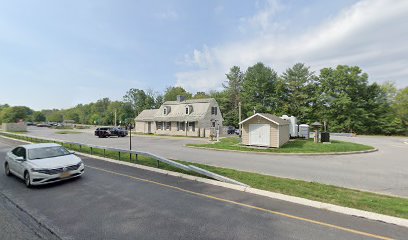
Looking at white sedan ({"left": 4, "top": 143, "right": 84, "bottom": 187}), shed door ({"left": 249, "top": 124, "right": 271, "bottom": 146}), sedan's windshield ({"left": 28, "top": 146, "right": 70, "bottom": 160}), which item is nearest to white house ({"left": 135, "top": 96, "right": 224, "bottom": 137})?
shed door ({"left": 249, "top": 124, "right": 271, "bottom": 146})

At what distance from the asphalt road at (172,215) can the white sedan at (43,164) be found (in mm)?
401

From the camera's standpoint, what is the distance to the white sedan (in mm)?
7895

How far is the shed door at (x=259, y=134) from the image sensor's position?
20.7 metres

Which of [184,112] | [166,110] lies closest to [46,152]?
[184,112]

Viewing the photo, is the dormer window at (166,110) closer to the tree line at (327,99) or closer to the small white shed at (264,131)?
the tree line at (327,99)

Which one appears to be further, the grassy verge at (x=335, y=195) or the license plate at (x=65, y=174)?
the license plate at (x=65, y=174)

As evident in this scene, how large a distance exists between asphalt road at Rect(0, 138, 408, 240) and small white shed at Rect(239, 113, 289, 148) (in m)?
13.6

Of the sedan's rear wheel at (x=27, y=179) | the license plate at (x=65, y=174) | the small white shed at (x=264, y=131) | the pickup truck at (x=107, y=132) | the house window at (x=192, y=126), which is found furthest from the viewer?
the house window at (x=192, y=126)

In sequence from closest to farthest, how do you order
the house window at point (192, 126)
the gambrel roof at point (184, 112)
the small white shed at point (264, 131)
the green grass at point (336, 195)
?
the green grass at point (336, 195)
the small white shed at point (264, 131)
the house window at point (192, 126)
the gambrel roof at point (184, 112)

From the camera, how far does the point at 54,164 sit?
27.0ft

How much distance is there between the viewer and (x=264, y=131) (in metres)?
21.0

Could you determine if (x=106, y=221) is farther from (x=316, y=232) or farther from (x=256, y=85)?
(x=256, y=85)

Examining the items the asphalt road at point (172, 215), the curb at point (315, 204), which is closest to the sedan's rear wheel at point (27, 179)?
the asphalt road at point (172, 215)

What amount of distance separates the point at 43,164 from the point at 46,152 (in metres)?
1.31
